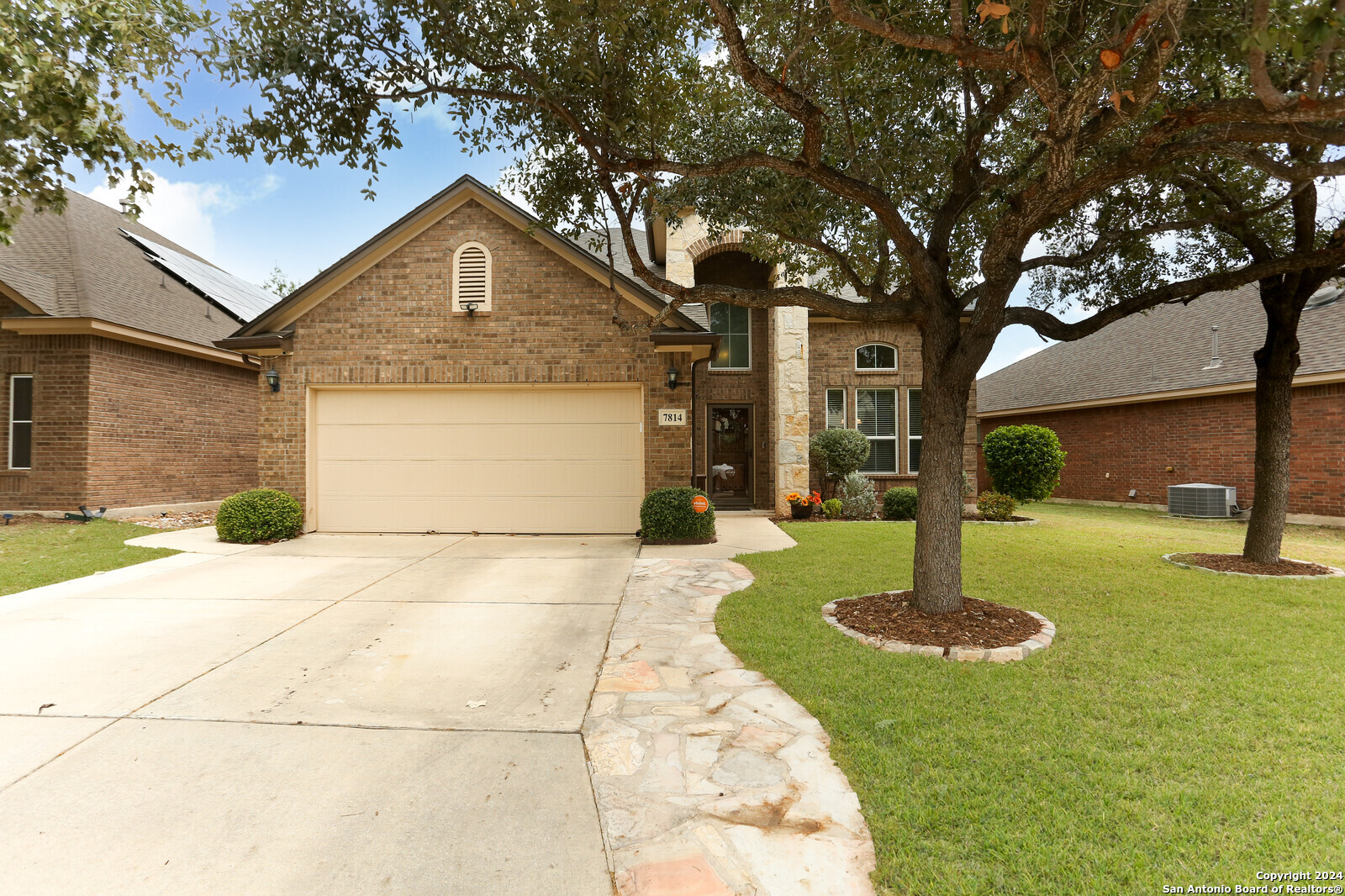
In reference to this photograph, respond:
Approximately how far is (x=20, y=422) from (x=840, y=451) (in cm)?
1604

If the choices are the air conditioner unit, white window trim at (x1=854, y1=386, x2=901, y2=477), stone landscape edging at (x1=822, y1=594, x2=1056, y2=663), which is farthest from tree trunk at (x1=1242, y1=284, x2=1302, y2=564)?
the air conditioner unit

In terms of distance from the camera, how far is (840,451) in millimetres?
12930

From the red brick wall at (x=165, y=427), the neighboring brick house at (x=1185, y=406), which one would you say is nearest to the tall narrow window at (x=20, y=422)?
the red brick wall at (x=165, y=427)

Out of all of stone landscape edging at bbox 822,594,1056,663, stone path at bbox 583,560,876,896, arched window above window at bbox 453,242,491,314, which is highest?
arched window above window at bbox 453,242,491,314

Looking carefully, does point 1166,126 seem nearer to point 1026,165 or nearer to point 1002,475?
point 1026,165

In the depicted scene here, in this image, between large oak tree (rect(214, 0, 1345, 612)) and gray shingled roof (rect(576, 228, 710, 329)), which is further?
gray shingled roof (rect(576, 228, 710, 329))

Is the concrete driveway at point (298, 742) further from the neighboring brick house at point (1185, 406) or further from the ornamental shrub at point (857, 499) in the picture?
the neighboring brick house at point (1185, 406)

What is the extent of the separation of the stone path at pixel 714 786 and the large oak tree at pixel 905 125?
2383mm

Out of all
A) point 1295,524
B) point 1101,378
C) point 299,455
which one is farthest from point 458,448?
point 1101,378

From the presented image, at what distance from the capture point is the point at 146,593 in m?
6.28

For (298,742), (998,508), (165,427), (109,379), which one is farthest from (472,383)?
(998,508)

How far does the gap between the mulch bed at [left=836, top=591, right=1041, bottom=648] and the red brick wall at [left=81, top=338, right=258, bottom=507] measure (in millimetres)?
13928

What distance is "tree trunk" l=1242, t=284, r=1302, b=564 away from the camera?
7344mm

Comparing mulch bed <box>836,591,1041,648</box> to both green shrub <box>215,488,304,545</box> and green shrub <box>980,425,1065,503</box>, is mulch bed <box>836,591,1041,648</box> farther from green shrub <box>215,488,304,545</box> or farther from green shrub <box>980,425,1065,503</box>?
green shrub <box>980,425,1065,503</box>
